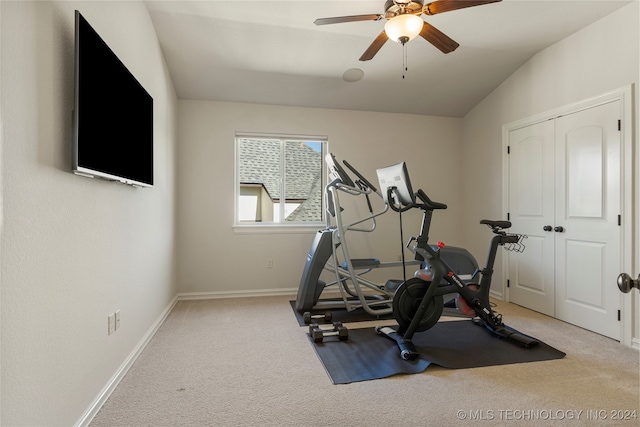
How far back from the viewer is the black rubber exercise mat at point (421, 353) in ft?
7.14

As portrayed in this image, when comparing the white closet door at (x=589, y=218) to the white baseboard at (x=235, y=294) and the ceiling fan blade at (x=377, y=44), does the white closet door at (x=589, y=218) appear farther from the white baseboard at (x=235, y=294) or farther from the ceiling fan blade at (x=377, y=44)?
the white baseboard at (x=235, y=294)

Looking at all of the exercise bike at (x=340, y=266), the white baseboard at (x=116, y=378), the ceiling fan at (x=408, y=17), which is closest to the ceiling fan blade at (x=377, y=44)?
the ceiling fan at (x=408, y=17)

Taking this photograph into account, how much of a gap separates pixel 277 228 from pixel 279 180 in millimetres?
627

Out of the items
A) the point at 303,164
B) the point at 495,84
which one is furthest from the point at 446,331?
the point at 495,84

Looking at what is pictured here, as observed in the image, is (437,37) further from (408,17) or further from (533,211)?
(533,211)

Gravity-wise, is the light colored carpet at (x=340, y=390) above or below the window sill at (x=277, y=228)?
below

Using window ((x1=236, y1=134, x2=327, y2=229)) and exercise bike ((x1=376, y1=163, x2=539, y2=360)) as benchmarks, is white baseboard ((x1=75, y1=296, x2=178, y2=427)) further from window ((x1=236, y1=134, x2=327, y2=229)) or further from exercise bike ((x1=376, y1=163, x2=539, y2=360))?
exercise bike ((x1=376, y1=163, x2=539, y2=360))

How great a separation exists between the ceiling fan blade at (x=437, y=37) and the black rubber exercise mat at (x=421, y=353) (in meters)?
2.18

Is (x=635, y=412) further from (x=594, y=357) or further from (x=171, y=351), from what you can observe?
(x=171, y=351)

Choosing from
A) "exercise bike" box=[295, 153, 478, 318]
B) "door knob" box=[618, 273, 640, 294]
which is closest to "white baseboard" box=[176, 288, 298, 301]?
"exercise bike" box=[295, 153, 478, 318]

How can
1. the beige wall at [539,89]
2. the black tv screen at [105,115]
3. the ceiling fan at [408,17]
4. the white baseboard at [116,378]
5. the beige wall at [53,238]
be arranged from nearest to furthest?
the beige wall at [53,238], the black tv screen at [105,115], the white baseboard at [116,378], the ceiling fan at [408,17], the beige wall at [539,89]

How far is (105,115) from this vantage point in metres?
1.72

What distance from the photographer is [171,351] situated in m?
2.48

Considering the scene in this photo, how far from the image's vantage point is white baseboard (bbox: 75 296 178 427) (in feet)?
5.33
